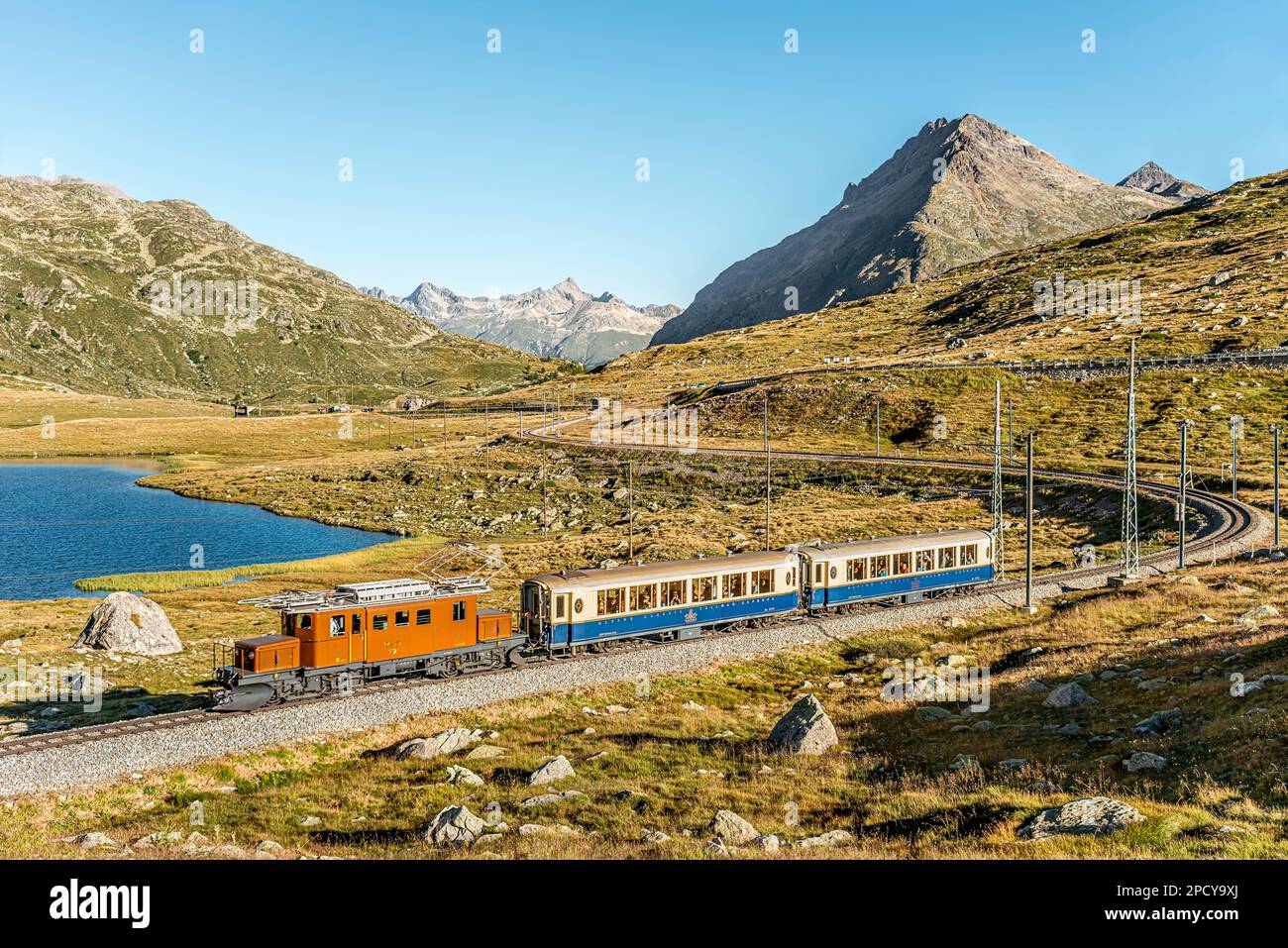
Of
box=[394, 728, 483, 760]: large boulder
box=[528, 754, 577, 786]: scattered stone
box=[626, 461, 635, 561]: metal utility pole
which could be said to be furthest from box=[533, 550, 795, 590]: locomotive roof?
box=[626, 461, 635, 561]: metal utility pole

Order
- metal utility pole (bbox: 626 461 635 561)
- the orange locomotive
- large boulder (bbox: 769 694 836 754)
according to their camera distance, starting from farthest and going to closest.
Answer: metal utility pole (bbox: 626 461 635 561)
the orange locomotive
large boulder (bbox: 769 694 836 754)

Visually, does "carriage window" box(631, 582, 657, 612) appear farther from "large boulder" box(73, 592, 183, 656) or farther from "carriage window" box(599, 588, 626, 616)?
"large boulder" box(73, 592, 183, 656)

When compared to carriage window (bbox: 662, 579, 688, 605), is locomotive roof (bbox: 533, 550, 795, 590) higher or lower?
higher

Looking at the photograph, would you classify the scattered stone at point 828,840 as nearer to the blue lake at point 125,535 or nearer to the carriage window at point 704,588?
the carriage window at point 704,588

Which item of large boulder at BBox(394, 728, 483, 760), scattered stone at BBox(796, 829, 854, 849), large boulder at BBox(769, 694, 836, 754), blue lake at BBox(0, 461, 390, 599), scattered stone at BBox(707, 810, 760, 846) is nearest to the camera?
scattered stone at BBox(796, 829, 854, 849)

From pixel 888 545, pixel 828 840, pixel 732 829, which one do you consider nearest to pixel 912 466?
pixel 888 545

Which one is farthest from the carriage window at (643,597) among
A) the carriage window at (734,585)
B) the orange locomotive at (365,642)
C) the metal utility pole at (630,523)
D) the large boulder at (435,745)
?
the metal utility pole at (630,523)
